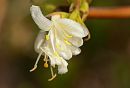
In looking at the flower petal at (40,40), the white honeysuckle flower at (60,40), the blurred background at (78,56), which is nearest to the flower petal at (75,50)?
the white honeysuckle flower at (60,40)

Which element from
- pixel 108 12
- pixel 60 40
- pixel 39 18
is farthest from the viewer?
pixel 108 12

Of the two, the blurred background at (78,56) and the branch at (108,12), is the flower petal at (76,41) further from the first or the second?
the blurred background at (78,56)

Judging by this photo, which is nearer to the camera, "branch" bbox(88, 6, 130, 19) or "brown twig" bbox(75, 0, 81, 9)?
"brown twig" bbox(75, 0, 81, 9)

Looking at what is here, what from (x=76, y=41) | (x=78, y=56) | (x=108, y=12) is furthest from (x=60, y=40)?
(x=78, y=56)

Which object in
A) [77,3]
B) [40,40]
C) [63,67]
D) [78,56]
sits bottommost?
[78,56]

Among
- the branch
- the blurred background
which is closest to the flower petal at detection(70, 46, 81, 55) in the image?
the branch

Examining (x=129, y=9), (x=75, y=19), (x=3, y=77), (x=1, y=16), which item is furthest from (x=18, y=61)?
(x=75, y=19)

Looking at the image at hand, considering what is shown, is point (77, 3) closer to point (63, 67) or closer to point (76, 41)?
point (76, 41)

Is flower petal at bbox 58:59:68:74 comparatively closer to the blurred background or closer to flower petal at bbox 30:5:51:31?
flower petal at bbox 30:5:51:31
